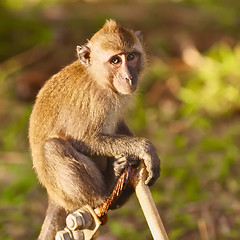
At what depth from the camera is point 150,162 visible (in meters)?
3.47

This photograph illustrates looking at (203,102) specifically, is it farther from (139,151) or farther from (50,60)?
(139,151)

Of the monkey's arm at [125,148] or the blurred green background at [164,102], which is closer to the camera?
the monkey's arm at [125,148]

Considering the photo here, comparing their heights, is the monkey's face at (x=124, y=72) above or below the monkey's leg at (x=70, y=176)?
above

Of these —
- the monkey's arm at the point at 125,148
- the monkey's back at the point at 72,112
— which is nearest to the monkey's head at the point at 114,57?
the monkey's back at the point at 72,112

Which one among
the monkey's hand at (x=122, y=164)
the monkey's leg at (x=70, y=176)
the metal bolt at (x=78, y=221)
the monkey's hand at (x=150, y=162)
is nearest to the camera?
the metal bolt at (x=78, y=221)

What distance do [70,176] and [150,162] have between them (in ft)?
2.12

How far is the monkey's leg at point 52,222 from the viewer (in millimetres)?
3775

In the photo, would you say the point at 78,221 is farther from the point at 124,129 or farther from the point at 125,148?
the point at 124,129

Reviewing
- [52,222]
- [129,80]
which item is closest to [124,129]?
[129,80]

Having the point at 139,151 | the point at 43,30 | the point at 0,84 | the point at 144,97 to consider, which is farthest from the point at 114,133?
the point at 43,30

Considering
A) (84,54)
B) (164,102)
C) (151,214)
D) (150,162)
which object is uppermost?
(164,102)

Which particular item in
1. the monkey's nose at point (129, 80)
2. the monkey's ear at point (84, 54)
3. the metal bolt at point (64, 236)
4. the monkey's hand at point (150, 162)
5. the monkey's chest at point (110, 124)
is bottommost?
the metal bolt at point (64, 236)

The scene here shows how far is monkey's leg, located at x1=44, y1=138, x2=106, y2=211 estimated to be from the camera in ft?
12.0

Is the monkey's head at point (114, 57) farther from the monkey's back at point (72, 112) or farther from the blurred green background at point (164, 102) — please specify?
the blurred green background at point (164, 102)
